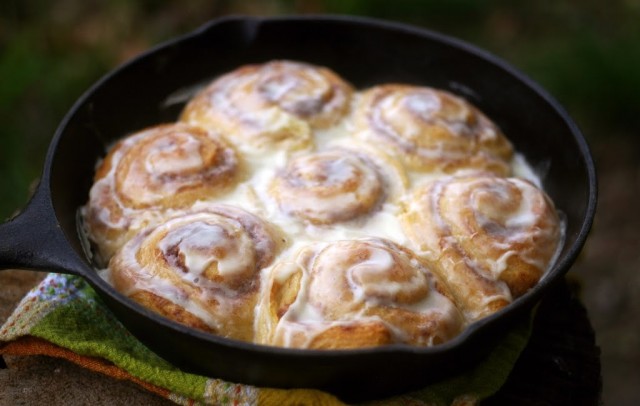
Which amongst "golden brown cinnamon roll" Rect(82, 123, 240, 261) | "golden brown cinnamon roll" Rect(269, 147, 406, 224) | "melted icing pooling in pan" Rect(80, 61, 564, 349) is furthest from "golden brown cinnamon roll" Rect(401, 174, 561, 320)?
"golden brown cinnamon roll" Rect(82, 123, 240, 261)

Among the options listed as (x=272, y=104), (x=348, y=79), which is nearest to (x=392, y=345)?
(x=272, y=104)

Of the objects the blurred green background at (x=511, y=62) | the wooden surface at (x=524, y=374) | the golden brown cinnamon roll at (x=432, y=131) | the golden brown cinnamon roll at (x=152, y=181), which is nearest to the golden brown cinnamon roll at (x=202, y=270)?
the golden brown cinnamon roll at (x=152, y=181)

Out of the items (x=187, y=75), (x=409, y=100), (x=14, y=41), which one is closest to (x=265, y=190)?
(x=409, y=100)

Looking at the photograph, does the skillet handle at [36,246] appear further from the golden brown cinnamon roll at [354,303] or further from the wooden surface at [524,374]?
the golden brown cinnamon roll at [354,303]

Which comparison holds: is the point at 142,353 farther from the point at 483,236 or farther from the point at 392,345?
the point at 483,236

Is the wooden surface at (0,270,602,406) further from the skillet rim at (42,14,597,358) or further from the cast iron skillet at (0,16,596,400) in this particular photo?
the skillet rim at (42,14,597,358)
